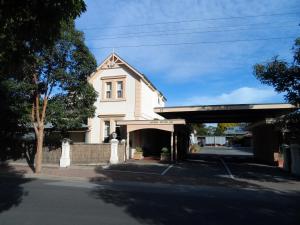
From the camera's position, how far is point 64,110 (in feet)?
68.9

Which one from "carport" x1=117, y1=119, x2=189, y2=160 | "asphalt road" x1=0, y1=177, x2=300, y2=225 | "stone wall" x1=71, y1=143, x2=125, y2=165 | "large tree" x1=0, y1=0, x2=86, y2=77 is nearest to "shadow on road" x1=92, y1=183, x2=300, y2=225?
"asphalt road" x1=0, y1=177, x2=300, y2=225

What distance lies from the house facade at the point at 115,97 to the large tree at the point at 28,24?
2211 centimetres

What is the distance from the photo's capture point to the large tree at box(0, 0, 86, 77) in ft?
16.1

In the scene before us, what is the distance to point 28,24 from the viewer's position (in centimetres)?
513

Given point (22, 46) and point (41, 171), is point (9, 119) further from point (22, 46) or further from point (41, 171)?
point (22, 46)

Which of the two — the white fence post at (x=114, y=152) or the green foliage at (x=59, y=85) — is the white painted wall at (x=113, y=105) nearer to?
the white fence post at (x=114, y=152)

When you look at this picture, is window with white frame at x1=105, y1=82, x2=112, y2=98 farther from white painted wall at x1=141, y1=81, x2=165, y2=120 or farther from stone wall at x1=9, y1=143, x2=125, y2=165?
stone wall at x1=9, y1=143, x2=125, y2=165

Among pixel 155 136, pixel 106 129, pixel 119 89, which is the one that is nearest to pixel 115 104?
pixel 119 89

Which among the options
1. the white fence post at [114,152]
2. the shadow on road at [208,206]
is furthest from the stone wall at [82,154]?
the shadow on road at [208,206]

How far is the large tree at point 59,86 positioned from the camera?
63.2 ft

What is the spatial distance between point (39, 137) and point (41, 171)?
1938 mm

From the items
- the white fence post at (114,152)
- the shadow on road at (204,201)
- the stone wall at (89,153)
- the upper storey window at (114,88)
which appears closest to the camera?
the shadow on road at (204,201)

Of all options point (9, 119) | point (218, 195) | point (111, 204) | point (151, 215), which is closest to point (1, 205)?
point (111, 204)

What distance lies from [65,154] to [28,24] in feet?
62.7
